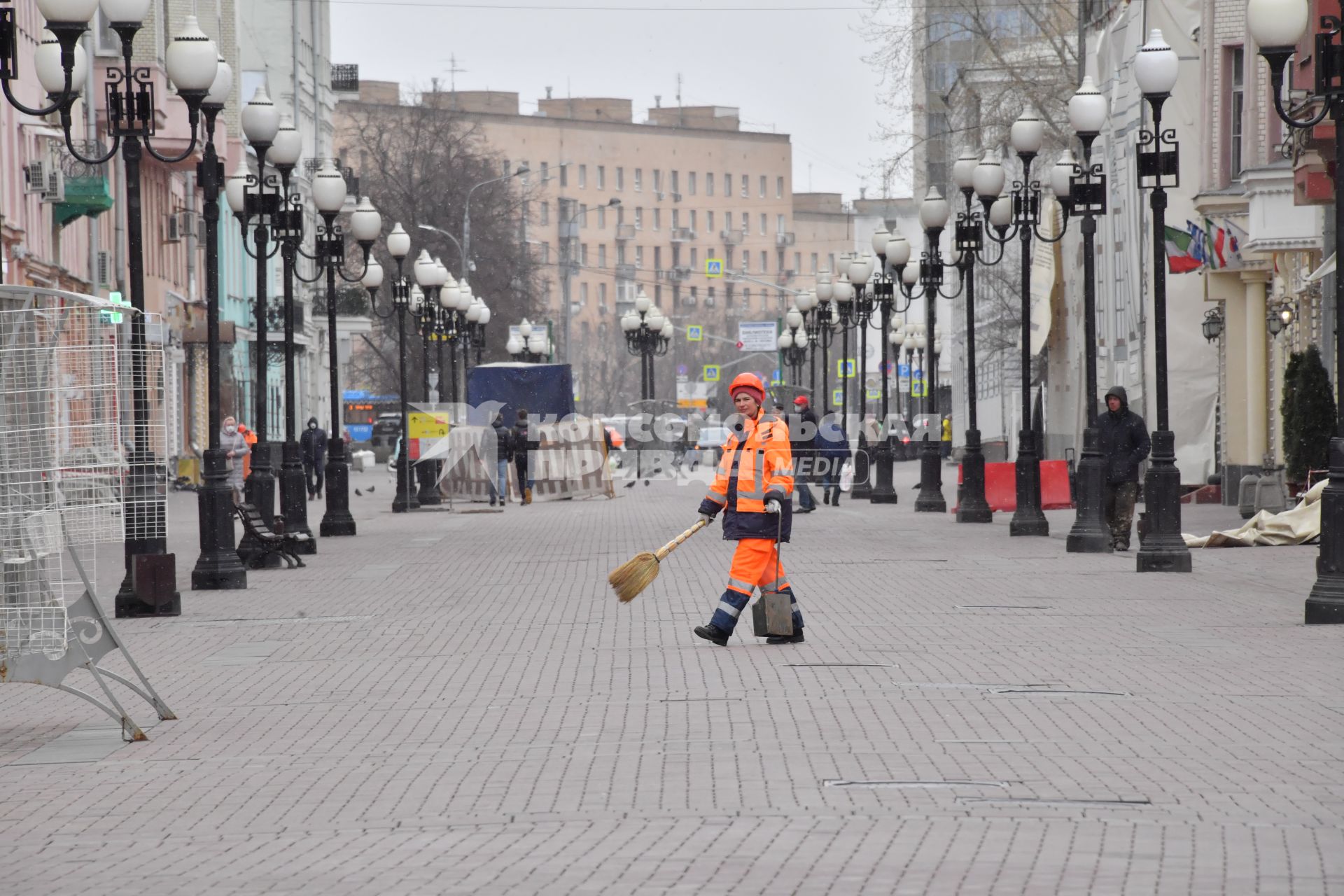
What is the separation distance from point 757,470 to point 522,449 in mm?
30059

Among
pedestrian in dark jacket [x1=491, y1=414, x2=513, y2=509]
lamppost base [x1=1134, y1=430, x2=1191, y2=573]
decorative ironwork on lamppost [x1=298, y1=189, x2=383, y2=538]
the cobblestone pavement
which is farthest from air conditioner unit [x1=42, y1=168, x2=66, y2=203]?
lamppost base [x1=1134, y1=430, x2=1191, y2=573]

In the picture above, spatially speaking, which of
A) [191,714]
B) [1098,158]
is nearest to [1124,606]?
[191,714]

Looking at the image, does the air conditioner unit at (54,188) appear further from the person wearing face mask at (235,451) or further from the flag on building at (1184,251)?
the flag on building at (1184,251)

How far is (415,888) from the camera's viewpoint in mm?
6961

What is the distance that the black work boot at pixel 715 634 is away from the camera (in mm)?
14461

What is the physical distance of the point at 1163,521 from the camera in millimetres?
20906

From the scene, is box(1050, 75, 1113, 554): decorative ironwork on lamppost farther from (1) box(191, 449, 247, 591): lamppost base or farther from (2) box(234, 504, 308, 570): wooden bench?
(1) box(191, 449, 247, 591): lamppost base

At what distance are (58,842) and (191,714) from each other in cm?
356

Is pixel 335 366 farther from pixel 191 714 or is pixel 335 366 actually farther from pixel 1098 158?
pixel 1098 158

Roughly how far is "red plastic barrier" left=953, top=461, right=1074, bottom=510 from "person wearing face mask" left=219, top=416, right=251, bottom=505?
10.4m

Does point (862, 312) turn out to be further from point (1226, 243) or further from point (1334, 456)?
point (1334, 456)

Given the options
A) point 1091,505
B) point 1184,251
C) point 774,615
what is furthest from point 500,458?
point 774,615

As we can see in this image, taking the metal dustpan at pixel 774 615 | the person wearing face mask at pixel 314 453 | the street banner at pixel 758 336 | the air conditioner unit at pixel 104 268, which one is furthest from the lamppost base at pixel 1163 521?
the street banner at pixel 758 336

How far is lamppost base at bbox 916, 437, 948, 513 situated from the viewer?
36.4 metres
